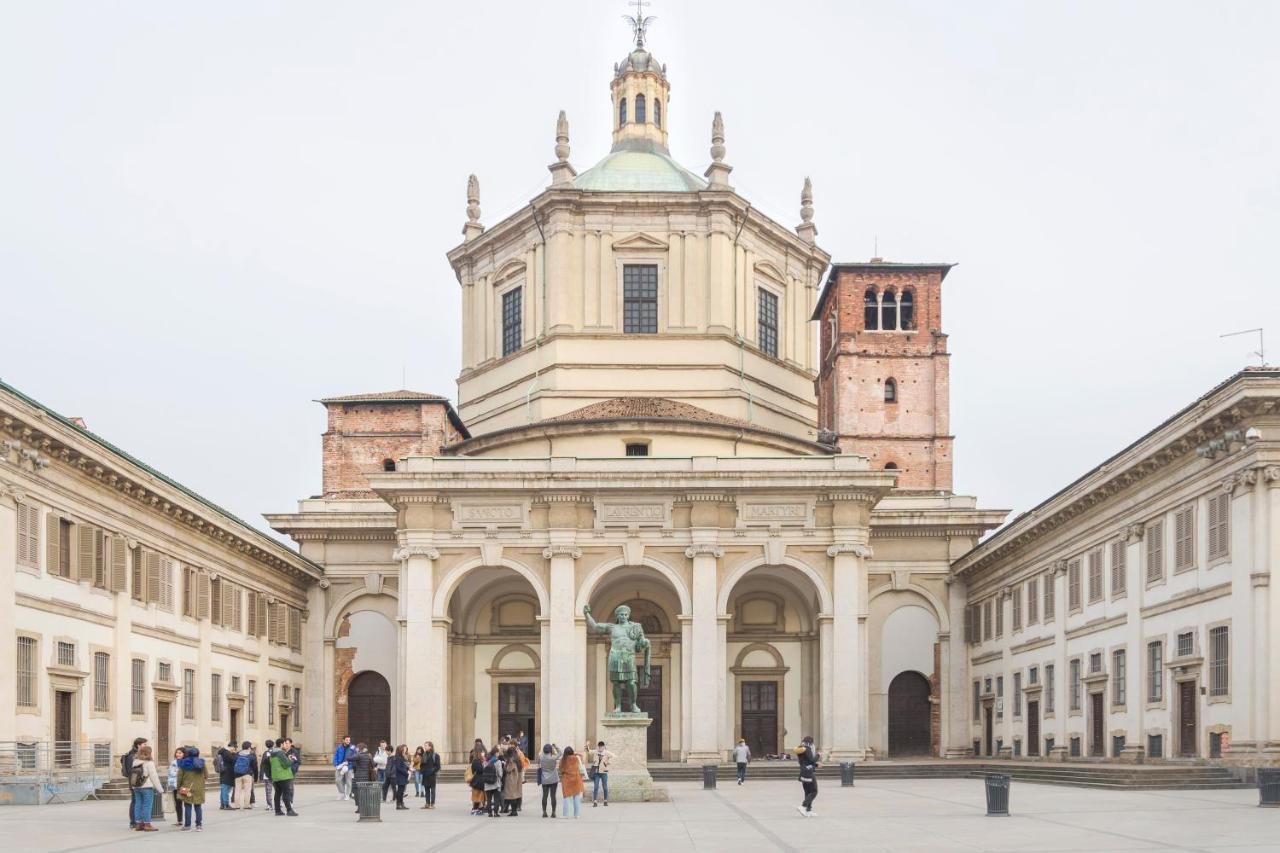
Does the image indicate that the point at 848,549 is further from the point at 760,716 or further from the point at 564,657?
the point at 564,657

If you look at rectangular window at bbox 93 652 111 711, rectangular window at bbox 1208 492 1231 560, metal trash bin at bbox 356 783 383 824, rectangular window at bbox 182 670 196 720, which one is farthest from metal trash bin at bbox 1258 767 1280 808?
rectangular window at bbox 182 670 196 720

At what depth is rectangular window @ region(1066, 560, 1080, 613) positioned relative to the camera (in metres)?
47.2

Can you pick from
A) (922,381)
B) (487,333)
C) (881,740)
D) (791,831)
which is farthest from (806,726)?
(791,831)

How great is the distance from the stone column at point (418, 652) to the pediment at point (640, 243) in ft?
50.8

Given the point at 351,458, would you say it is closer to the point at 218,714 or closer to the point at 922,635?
the point at 218,714

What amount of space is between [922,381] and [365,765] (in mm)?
35707

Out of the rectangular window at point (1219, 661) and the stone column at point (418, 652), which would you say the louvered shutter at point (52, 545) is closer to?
the stone column at point (418, 652)

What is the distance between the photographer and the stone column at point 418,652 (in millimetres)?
52969

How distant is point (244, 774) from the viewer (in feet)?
105

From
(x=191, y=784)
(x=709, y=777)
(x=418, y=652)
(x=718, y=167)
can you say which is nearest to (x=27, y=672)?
(x=191, y=784)

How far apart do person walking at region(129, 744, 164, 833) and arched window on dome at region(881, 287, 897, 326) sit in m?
46.4

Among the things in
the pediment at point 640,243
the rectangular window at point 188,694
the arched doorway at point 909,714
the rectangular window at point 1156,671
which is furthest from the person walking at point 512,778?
the pediment at point 640,243

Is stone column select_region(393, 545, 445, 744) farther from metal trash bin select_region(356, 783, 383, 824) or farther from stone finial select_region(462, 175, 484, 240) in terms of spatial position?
metal trash bin select_region(356, 783, 383, 824)

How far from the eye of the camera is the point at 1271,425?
109 feet
